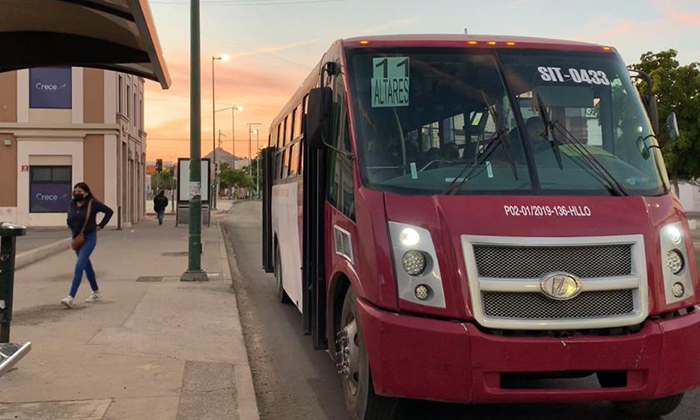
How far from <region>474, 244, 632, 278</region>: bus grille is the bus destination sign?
4.67 feet

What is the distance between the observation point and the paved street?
5.29 meters

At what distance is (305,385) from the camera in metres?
6.23

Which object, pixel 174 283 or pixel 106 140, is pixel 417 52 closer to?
pixel 174 283

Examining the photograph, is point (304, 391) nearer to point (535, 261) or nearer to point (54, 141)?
point (535, 261)

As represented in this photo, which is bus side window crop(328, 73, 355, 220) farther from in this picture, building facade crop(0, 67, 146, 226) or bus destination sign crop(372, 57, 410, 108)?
building facade crop(0, 67, 146, 226)

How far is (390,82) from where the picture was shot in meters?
5.08

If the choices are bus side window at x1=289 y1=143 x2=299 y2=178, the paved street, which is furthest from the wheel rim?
bus side window at x1=289 y1=143 x2=299 y2=178

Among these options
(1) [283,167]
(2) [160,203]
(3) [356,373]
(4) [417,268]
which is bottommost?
(3) [356,373]

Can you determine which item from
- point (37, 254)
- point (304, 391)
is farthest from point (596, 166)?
point (37, 254)

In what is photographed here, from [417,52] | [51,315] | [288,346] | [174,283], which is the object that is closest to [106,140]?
[174,283]

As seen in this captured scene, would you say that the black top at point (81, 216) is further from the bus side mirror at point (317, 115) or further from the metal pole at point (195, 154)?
the bus side mirror at point (317, 115)

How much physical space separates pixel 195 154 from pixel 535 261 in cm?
951

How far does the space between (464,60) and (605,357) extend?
7.69ft

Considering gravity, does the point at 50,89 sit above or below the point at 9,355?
above
